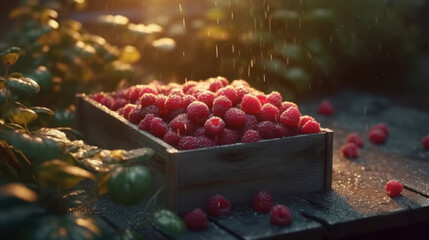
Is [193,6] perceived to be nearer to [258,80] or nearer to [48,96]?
[258,80]

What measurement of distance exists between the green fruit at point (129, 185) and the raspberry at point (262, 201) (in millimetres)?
547

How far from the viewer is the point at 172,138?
101 inches

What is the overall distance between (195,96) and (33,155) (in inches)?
34.4

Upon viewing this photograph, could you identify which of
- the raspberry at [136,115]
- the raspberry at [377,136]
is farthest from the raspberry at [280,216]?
the raspberry at [377,136]

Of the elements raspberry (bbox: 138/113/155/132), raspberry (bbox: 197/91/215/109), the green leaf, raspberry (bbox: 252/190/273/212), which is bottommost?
raspberry (bbox: 252/190/273/212)

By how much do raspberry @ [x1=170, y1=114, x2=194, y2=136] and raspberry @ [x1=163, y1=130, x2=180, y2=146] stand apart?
4 cm

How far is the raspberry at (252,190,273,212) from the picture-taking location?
256cm

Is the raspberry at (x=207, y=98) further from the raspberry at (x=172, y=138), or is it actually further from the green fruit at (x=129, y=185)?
the green fruit at (x=129, y=185)

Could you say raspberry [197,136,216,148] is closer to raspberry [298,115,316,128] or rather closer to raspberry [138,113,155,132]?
raspberry [138,113,155,132]

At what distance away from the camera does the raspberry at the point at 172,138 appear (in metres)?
2.58

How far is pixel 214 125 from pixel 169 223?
54 centimetres

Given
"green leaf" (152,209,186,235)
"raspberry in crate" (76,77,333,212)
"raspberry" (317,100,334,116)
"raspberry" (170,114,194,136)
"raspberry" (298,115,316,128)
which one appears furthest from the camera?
"raspberry" (317,100,334,116)

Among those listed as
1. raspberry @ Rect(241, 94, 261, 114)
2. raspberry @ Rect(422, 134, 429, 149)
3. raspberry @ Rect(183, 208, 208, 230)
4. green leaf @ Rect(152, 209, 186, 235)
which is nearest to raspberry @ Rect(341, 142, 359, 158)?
raspberry @ Rect(422, 134, 429, 149)

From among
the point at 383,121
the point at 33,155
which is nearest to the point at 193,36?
the point at 383,121
